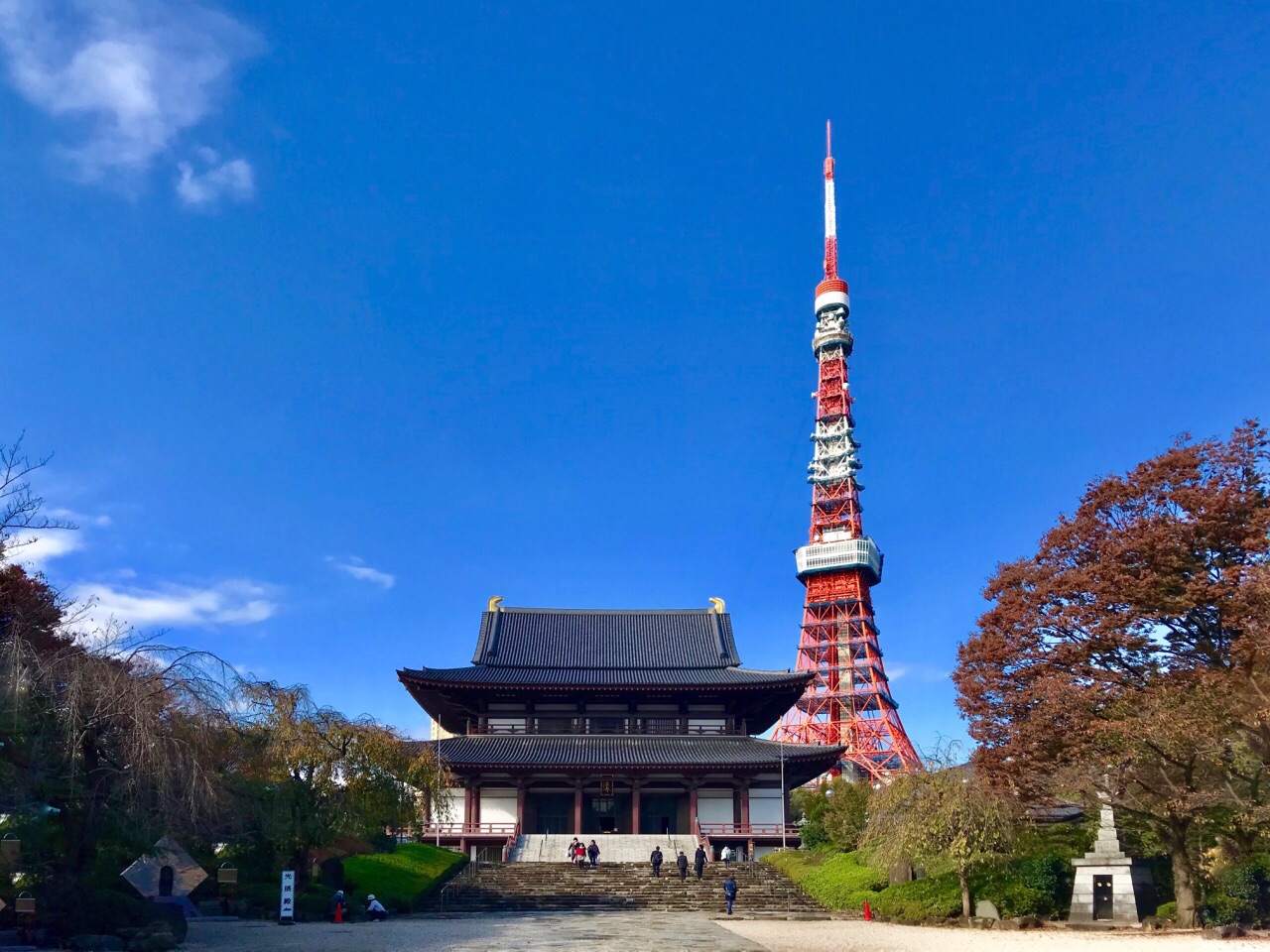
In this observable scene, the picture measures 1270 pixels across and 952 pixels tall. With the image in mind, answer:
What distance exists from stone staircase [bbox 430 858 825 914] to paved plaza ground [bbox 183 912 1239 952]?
3.99 metres

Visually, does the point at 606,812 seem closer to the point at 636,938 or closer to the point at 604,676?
the point at 604,676

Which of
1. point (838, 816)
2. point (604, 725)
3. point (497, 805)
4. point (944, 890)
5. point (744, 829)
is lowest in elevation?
point (744, 829)

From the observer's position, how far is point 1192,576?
21359mm

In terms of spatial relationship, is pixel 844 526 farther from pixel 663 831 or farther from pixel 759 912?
pixel 759 912

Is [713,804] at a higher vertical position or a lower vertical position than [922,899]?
higher

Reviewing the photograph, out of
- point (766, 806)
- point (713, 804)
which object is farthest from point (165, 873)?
point (766, 806)

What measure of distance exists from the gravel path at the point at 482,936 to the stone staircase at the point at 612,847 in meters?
11.0

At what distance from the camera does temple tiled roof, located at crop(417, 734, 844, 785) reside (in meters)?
38.8

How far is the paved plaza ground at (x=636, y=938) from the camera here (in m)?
18.2

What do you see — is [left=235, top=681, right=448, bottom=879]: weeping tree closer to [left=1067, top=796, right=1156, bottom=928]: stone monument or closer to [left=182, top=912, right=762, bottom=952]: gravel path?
[left=182, top=912, right=762, bottom=952]: gravel path

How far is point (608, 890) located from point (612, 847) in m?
6.38

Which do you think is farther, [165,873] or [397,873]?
[397,873]

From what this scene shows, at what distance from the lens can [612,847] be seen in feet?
122

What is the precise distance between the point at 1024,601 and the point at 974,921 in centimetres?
815
